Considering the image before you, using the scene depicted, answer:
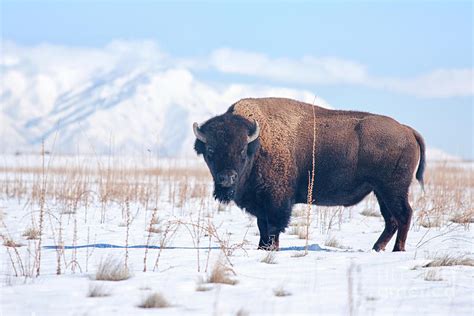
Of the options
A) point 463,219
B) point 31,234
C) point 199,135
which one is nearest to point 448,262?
point 199,135

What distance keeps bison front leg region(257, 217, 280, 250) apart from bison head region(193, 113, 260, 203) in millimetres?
624

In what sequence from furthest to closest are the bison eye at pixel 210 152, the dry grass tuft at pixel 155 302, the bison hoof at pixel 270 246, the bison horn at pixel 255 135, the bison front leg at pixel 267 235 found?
the bison horn at pixel 255 135 → the bison eye at pixel 210 152 → the bison front leg at pixel 267 235 → the bison hoof at pixel 270 246 → the dry grass tuft at pixel 155 302

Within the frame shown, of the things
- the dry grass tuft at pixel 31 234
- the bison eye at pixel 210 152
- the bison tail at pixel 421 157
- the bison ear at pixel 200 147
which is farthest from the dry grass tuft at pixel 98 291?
the bison tail at pixel 421 157

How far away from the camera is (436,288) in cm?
583

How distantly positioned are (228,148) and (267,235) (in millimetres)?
1382

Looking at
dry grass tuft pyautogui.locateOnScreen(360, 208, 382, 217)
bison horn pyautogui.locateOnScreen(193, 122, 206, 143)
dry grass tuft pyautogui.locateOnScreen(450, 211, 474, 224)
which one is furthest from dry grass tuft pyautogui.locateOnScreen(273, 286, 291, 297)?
dry grass tuft pyautogui.locateOnScreen(360, 208, 382, 217)

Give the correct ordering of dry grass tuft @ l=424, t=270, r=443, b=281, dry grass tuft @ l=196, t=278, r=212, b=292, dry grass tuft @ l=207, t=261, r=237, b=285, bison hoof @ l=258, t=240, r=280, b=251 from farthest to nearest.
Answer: bison hoof @ l=258, t=240, r=280, b=251, dry grass tuft @ l=424, t=270, r=443, b=281, dry grass tuft @ l=207, t=261, r=237, b=285, dry grass tuft @ l=196, t=278, r=212, b=292

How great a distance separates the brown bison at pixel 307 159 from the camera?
9.33 m

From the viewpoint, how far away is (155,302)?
5.13m

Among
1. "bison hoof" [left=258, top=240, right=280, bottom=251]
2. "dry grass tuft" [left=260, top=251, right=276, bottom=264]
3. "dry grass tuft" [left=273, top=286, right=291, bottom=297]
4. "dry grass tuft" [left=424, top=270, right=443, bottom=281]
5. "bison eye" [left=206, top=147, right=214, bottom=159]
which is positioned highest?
"bison eye" [left=206, top=147, right=214, bottom=159]

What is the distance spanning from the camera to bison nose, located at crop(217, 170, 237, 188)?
8562 millimetres

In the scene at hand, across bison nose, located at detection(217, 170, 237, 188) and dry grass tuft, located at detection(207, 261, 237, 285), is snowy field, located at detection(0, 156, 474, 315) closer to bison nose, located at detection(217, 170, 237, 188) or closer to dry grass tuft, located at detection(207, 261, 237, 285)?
dry grass tuft, located at detection(207, 261, 237, 285)

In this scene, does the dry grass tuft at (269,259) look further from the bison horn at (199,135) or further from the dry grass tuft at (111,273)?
the bison horn at (199,135)

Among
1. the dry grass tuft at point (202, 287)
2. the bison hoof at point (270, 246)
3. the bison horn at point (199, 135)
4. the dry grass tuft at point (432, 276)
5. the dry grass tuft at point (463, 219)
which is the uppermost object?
the bison horn at point (199, 135)
